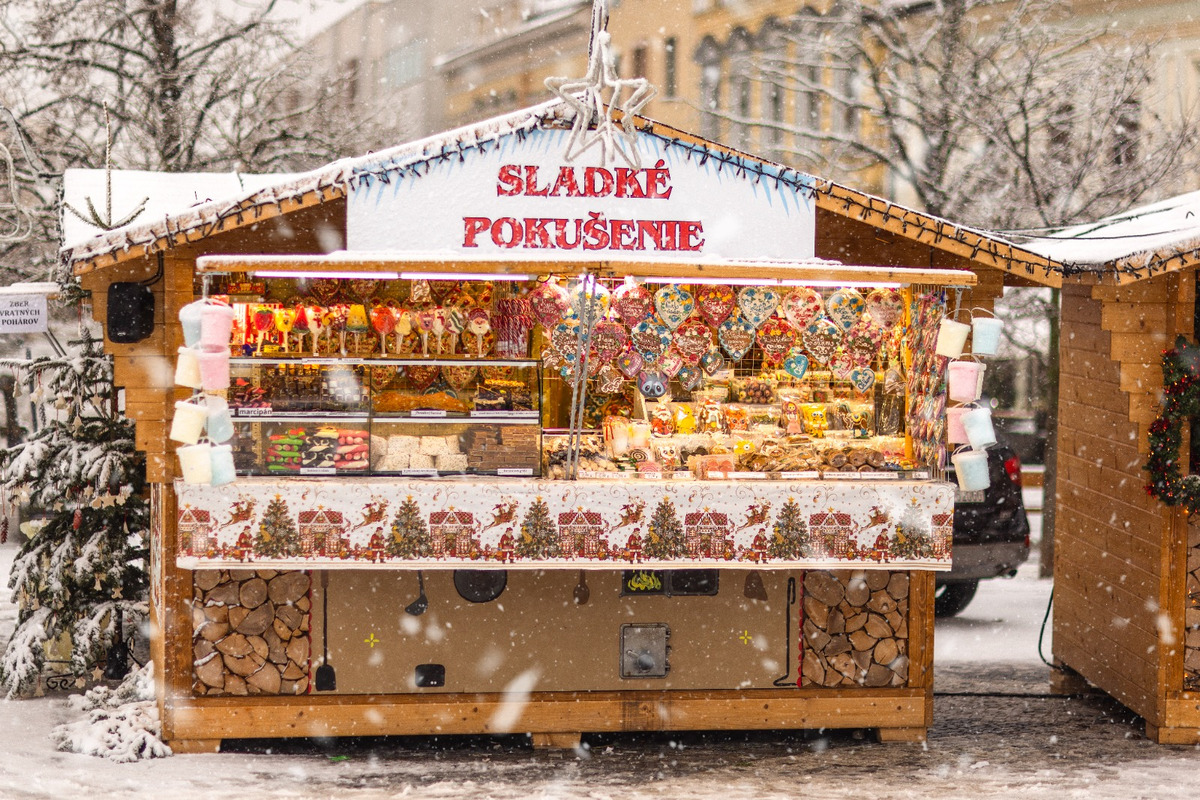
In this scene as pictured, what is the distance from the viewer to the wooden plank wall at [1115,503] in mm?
8078

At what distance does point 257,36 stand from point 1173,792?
44.2 feet

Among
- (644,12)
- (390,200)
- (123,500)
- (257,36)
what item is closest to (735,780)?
(390,200)

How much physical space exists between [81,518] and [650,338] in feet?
14.7

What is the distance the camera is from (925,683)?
8203 millimetres

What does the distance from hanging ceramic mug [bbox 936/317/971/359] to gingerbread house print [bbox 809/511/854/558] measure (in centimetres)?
117

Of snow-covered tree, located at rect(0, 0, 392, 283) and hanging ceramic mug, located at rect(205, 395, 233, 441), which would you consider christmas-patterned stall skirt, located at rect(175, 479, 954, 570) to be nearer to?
hanging ceramic mug, located at rect(205, 395, 233, 441)

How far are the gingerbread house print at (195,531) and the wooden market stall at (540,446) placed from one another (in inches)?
0.5

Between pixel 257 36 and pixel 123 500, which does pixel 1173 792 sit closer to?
pixel 123 500

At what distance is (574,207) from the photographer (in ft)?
24.7

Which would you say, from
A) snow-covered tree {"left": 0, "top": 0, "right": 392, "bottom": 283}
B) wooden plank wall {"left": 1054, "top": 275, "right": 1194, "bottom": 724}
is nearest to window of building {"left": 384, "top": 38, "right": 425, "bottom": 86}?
snow-covered tree {"left": 0, "top": 0, "right": 392, "bottom": 283}

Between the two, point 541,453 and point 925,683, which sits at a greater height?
point 541,453

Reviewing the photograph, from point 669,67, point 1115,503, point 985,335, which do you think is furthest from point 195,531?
point 669,67

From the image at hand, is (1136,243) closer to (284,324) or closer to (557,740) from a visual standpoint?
(557,740)

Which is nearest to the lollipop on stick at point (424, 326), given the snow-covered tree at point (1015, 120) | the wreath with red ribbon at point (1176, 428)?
the wreath with red ribbon at point (1176, 428)
